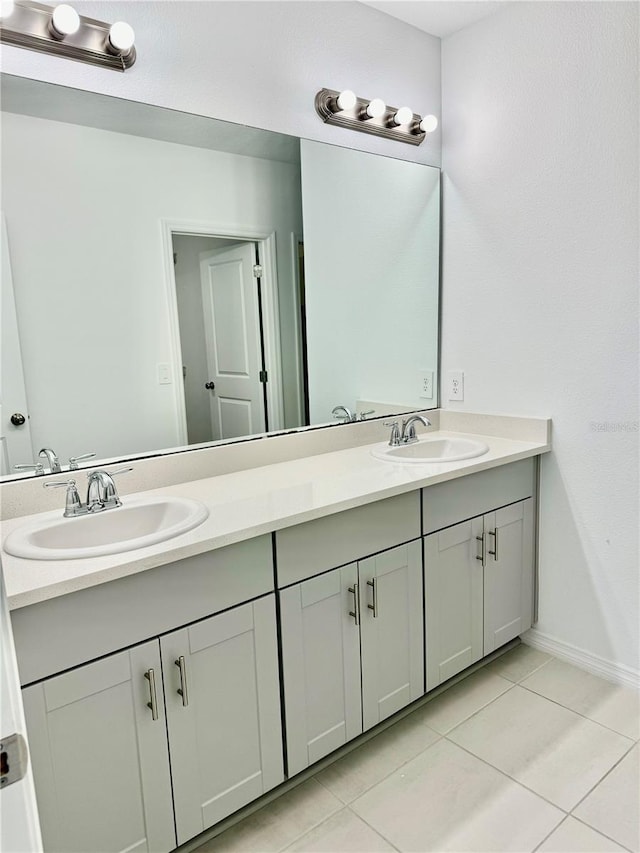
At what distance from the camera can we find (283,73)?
1984mm

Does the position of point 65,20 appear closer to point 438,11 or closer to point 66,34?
point 66,34

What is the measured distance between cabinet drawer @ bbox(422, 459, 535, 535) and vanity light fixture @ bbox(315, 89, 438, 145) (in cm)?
133

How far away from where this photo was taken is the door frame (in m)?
1.79

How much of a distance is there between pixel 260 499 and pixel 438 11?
194 cm

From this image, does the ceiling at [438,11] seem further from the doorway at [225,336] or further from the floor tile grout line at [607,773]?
the floor tile grout line at [607,773]

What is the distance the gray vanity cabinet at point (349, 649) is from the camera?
1579mm

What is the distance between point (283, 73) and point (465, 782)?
227 cm

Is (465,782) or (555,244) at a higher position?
(555,244)

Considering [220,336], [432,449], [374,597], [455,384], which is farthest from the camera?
[455,384]

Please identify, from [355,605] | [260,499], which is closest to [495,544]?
[355,605]

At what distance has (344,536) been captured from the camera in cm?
166

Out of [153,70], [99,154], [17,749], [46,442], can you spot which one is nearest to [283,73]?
[153,70]

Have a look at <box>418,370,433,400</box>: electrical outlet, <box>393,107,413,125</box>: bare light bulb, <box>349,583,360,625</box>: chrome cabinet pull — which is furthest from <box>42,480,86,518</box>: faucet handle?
<box>393,107,413,125</box>: bare light bulb

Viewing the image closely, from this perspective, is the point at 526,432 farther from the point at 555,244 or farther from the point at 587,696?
the point at 587,696
